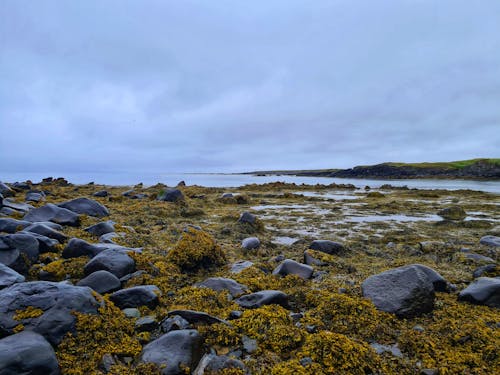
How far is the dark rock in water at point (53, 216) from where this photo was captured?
623cm

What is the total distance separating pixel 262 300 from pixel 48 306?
79.0 inches

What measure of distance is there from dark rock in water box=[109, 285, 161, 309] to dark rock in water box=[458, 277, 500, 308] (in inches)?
139

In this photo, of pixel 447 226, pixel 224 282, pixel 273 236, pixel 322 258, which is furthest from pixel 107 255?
pixel 447 226

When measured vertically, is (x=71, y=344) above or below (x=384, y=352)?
above

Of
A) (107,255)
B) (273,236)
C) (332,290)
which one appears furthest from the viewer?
(273,236)

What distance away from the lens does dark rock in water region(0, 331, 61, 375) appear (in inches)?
71.9

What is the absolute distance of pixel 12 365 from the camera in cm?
182

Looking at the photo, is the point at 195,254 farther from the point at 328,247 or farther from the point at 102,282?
the point at 328,247

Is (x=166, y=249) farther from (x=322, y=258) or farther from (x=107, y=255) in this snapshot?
(x=322, y=258)

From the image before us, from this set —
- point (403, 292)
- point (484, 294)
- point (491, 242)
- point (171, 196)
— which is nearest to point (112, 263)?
point (403, 292)

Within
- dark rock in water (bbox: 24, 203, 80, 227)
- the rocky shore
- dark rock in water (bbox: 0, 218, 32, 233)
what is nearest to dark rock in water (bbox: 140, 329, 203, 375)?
the rocky shore

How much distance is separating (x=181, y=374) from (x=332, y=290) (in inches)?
85.3

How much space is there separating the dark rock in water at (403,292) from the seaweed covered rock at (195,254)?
2279 mm

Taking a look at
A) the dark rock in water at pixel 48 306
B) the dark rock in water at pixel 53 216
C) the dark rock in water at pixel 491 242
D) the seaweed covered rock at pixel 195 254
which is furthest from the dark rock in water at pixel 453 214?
the dark rock in water at pixel 53 216
